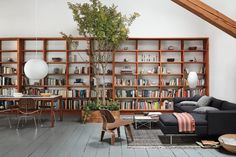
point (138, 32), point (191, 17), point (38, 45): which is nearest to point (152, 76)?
point (138, 32)

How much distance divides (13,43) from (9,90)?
1696 millimetres

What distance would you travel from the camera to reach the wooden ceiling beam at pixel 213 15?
591cm

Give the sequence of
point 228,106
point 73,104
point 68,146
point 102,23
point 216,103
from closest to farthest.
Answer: point 68,146 → point 228,106 → point 216,103 → point 102,23 → point 73,104

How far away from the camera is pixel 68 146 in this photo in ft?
17.8

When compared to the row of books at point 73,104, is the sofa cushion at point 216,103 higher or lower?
higher

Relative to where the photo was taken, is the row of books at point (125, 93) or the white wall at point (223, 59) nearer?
the white wall at point (223, 59)

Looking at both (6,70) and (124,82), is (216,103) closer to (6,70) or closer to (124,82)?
(124,82)

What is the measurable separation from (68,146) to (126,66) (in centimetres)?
518

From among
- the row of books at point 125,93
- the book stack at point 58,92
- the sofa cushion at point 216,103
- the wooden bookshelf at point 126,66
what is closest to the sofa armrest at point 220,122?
the sofa cushion at point 216,103

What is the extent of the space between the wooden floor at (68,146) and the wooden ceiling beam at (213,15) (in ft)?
8.43

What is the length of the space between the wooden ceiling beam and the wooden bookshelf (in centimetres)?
378

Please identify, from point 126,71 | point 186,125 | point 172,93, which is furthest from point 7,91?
point 186,125

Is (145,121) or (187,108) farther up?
(187,108)

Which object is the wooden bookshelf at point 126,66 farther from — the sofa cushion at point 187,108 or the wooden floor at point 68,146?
the wooden floor at point 68,146
